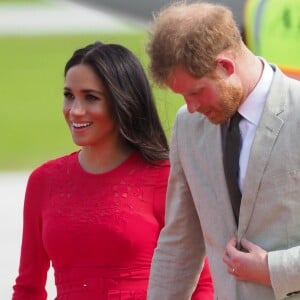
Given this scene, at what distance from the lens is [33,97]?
4.44 meters

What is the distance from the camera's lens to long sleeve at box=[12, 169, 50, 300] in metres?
3.11

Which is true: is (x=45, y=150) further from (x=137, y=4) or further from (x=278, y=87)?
(x=278, y=87)

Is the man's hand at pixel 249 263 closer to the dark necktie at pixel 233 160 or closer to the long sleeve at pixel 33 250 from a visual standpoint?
the dark necktie at pixel 233 160

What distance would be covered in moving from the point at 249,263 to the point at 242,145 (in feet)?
0.84

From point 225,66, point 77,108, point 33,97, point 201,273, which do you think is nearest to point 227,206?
point 225,66

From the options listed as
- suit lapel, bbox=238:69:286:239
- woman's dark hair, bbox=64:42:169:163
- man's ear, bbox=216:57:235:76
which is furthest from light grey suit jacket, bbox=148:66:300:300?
woman's dark hair, bbox=64:42:169:163

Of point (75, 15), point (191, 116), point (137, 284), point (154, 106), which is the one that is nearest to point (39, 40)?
point (75, 15)

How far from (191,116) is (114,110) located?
64 cm

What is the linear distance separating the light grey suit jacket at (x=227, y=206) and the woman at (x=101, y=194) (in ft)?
Answer: 1.13

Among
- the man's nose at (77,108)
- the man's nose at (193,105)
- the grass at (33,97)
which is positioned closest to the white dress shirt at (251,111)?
the man's nose at (193,105)

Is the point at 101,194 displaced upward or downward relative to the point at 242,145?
downward

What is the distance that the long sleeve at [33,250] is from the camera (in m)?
3.11

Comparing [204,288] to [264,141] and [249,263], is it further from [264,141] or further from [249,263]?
[264,141]

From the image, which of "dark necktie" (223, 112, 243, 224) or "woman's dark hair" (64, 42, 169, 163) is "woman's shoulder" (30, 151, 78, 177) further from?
"dark necktie" (223, 112, 243, 224)
